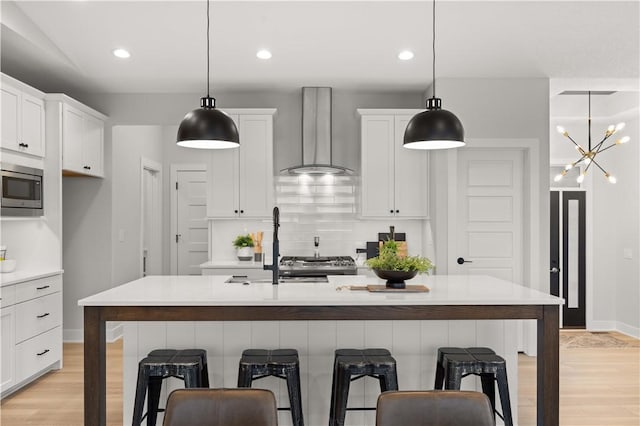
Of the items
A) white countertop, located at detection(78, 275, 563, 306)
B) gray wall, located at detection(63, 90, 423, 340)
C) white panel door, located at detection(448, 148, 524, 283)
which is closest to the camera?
white countertop, located at detection(78, 275, 563, 306)

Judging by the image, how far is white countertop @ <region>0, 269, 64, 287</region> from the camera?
12.7 ft

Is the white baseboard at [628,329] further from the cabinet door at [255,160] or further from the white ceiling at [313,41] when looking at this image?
the cabinet door at [255,160]

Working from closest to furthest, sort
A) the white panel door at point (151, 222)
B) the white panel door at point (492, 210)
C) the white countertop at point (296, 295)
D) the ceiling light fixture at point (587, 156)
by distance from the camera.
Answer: the white countertop at point (296, 295)
the white panel door at point (492, 210)
the ceiling light fixture at point (587, 156)
the white panel door at point (151, 222)

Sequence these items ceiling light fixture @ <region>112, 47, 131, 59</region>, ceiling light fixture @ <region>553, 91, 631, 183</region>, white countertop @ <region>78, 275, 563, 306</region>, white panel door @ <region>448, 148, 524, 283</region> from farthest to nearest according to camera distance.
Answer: ceiling light fixture @ <region>553, 91, 631, 183</region>
white panel door @ <region>448, 148, 524, 283</region>
ceiling light fixture @ <region>112, 47, 131, 59</region>
white countertop @ <region>78, 275, 563, 306</region>

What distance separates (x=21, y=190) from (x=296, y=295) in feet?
9.11

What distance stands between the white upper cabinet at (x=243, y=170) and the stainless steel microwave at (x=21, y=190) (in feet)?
5.17

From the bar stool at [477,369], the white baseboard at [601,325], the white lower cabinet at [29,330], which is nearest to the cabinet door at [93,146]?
the white lower cabinet at [29,330]

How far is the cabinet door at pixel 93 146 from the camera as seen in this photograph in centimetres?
517

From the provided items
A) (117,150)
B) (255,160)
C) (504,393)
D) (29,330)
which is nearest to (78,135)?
(117,150)

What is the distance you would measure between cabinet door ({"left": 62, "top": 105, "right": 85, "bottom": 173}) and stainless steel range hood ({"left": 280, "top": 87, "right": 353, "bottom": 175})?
203 centimetres

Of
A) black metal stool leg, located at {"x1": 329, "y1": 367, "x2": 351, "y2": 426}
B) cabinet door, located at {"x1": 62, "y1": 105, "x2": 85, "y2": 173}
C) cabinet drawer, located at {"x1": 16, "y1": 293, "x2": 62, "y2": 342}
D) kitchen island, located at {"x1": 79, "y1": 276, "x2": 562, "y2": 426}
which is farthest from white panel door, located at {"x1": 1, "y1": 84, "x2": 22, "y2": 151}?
black metal stool leg, located at {"x1": 329, "y1": 367, "x2": 351, "y2": 426}

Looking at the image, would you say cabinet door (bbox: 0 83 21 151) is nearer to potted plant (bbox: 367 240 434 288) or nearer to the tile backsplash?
the tile backsplash

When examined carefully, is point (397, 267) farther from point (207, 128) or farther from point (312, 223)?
point (312, 223)

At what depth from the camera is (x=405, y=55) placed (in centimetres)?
449
